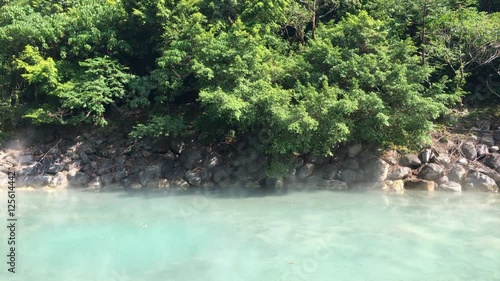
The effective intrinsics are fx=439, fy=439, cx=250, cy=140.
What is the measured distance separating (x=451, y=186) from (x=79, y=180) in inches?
380

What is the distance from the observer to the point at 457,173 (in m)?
10.9

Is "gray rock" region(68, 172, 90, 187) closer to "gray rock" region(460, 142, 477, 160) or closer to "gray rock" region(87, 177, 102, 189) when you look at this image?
"gray rock" region(87, 177, 102, 189)

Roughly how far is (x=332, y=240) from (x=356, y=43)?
20.5 feet

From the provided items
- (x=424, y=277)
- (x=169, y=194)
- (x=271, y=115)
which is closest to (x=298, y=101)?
(x=271, y=115)

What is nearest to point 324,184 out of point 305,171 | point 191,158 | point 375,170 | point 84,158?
point 305,171

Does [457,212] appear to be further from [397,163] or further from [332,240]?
[332,240]

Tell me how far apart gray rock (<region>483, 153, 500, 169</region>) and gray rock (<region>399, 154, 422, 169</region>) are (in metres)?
1.62

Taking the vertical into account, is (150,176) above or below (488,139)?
below

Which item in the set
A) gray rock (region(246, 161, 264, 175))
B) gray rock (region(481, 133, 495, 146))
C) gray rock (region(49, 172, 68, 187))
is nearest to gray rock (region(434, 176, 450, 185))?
gray rock (region(481, 133, 495, 146))

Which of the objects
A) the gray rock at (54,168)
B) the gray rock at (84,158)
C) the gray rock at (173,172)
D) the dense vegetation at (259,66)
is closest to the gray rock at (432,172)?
the dense vegetation at (259,66)

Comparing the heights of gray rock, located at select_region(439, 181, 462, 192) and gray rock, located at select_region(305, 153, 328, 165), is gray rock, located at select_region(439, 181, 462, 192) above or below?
below

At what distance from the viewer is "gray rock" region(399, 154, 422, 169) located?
11320mm

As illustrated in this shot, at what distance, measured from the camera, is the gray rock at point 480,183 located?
34.6 feet

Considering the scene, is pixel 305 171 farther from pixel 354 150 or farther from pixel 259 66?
pixel 259 66
